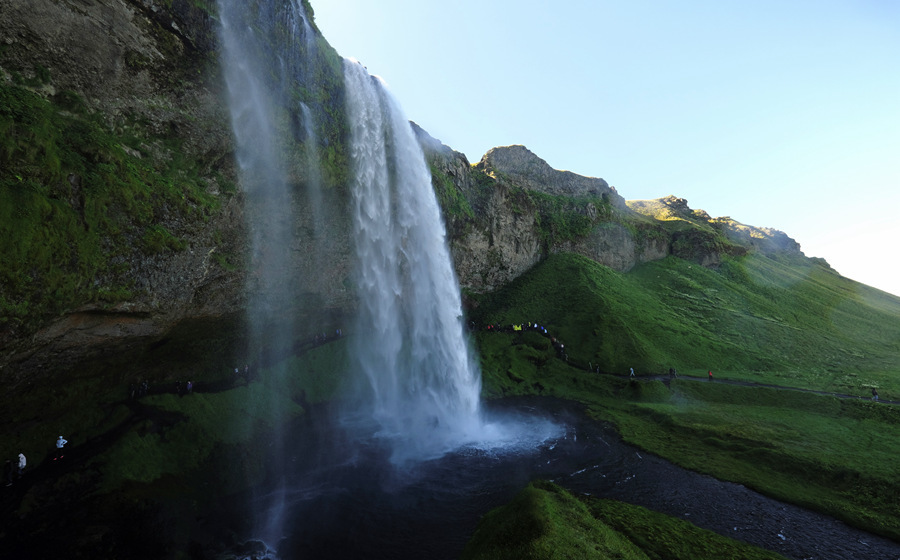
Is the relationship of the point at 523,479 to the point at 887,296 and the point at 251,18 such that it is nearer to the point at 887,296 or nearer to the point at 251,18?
the point at 251,18

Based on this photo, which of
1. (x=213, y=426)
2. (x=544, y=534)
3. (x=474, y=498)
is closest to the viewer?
(x=544, y=534)

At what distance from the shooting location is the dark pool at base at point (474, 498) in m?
14.5

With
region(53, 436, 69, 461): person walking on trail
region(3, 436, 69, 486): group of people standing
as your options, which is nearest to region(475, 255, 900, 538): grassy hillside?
region(53, 436, 69, 461): person walking on trail

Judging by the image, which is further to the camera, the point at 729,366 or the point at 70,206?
the point at 729,366

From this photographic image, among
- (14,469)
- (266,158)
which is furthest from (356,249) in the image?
(14,469)

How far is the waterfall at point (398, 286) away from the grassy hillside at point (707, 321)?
48.1ft

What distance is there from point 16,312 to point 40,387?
726 cm

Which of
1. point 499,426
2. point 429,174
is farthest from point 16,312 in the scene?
point 429,174

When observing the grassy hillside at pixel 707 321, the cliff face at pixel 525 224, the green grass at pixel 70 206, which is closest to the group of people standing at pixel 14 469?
the green grass at pixel 70 206

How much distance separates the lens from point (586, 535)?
12.0 meters

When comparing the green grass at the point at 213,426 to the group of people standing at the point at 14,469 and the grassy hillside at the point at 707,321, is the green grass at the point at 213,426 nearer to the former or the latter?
the group of people standing at the point at 14,469

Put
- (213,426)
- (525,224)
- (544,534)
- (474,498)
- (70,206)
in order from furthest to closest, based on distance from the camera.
A: 1. (525,224)
2. (213,426)
3. (474,498)
4. (70,206)
5. (544,534)

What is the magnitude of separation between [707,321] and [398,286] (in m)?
43.7

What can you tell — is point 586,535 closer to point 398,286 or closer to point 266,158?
point 398,286
